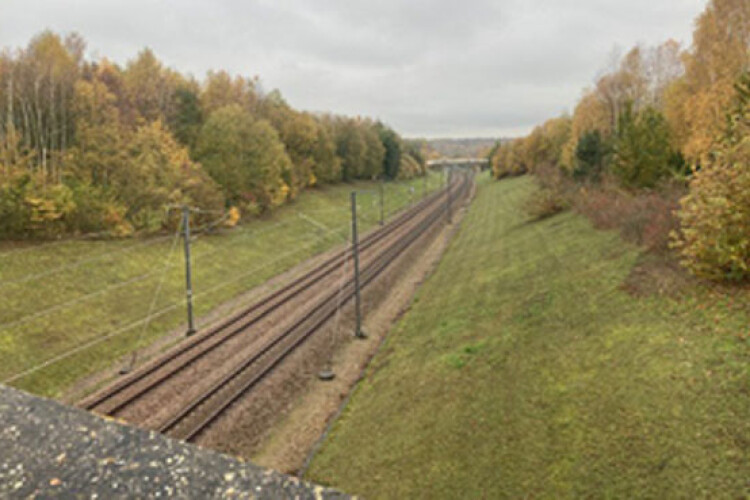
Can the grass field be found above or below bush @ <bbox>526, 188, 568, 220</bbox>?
below

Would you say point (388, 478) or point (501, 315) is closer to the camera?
point (388, 478)

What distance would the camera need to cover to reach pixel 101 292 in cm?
2270

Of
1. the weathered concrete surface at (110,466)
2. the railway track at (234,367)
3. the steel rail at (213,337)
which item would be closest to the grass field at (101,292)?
the steel rail at (213,337)

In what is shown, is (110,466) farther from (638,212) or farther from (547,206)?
(547,206)

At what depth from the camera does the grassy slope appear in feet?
33.9

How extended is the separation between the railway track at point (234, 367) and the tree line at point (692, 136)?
18.0 meters

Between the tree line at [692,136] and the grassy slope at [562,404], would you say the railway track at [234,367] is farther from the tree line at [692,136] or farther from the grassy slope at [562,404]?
the tree line at [692,136]

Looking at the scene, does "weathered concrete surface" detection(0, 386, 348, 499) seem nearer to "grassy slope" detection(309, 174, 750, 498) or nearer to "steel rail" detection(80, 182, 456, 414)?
"grassy slope" detection(309, 174, 750, 498)

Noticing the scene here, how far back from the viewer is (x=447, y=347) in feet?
67.7

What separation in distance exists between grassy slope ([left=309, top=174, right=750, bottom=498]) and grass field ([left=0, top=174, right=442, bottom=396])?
1330 cm

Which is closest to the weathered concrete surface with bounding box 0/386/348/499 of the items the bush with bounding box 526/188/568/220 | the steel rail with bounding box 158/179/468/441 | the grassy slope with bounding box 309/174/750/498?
the grassy slope with bounding box 309/174/750/498

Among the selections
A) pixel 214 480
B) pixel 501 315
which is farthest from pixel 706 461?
pixel 501 315

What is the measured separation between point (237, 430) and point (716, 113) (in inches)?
1314

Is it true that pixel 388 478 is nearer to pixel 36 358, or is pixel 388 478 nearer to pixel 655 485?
pixel 655 485
